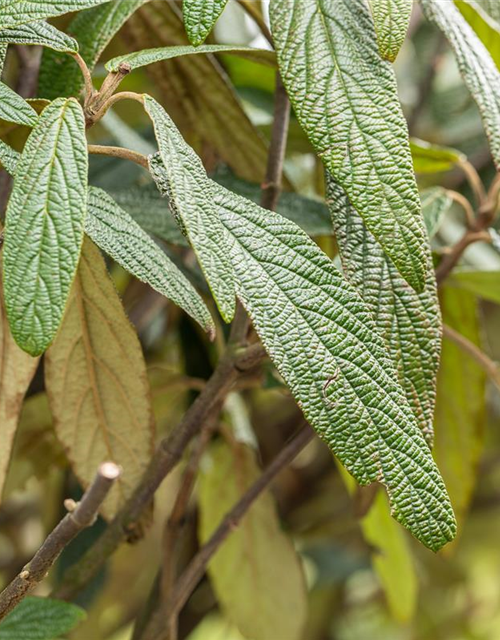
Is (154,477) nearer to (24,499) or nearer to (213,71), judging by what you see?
(213,71)

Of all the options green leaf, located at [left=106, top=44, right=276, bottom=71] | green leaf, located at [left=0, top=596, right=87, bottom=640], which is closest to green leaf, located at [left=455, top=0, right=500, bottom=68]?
green leaf, located at [left=106, top=44, right=276, bottom=71]

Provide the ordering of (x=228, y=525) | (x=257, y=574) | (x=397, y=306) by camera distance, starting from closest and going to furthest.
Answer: (x=397, y=306) → (x=228, y=525) → (x=257, y=574)

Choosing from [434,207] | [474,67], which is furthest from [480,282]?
[474,67]

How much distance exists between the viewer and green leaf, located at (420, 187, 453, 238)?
19.4 inches

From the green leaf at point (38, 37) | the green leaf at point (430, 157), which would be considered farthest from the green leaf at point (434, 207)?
the green leaf at point (38, 37)

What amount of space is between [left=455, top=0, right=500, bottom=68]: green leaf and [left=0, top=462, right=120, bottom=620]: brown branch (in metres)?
0.34

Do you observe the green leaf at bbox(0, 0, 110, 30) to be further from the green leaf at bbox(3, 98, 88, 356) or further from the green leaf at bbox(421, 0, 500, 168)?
the green leaf at bbox(421, 0, 500, 168)

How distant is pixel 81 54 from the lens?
1.44 ft

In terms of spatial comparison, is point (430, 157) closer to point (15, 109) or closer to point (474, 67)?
point (474, 67)

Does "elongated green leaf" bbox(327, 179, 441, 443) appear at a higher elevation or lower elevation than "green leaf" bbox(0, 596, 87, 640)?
higher

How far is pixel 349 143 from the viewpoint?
0.35m

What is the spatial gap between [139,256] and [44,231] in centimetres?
7

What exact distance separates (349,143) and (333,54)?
2.0 inches

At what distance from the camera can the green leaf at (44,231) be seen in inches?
10.4
